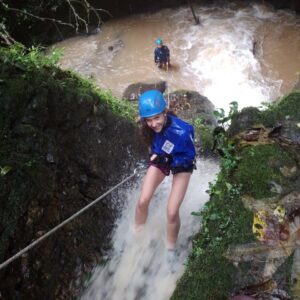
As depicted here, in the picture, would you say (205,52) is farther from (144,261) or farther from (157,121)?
(144,261)

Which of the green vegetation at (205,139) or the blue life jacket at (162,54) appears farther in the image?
the blue life jacket at (162,54)

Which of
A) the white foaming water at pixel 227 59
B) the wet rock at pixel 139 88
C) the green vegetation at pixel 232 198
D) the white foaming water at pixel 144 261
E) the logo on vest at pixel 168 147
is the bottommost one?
the white foaming water at pixel 227 59

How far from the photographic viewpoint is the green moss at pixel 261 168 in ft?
12.4

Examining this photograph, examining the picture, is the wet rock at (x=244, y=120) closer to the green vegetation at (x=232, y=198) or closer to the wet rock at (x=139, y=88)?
the green vegetation at (x=232, y=198)

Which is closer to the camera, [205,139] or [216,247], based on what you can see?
[216,247]

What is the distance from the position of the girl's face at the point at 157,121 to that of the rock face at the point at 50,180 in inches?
46.7

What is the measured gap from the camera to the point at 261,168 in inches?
154

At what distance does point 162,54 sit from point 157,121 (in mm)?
9234

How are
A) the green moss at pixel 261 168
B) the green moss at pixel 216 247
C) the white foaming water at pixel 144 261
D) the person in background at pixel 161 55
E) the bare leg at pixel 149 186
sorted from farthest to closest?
the person in background at pixel 161 55, the bare leg at pixel 149 186, the white foaming water at pixel 144 261, the green moss at pixel 261 168, the green moss at pixel 216 247

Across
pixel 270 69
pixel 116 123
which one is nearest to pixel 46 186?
pixel 116 123

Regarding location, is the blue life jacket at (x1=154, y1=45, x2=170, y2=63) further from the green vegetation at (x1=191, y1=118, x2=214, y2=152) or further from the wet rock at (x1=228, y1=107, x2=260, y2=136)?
the wet rock at (x1=228, y1=107, x2=260, y2=136)

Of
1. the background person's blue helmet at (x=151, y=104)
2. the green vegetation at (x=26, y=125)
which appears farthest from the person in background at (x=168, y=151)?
the green vegetation at (x=26, y=125)

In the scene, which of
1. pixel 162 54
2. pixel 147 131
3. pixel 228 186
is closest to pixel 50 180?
pixel 147 131

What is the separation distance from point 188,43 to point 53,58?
1014cm
